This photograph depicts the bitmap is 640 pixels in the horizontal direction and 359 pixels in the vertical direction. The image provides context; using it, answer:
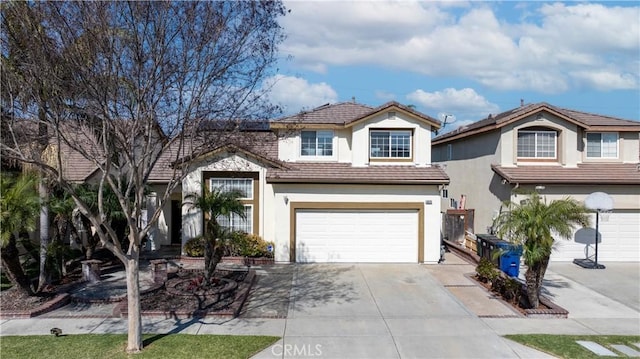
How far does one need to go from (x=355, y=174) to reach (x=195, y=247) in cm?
648

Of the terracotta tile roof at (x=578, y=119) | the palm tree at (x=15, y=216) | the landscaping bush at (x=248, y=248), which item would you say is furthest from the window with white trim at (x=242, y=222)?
the terracotta tile roof at (x=578, y=119)

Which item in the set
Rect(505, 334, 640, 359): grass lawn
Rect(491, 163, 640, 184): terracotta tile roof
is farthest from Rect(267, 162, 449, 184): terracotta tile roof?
Rect(505, 334, 640, 359): grass lawn

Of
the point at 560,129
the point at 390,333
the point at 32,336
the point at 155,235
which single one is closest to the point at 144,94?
the point at 32,336

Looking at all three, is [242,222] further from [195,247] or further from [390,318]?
[390,318]

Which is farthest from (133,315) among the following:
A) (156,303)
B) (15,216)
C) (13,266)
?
(13,266)

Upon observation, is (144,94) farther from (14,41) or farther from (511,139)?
(511,139)

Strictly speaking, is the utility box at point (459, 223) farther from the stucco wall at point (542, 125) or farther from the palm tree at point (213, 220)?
the palm tree at point (213, 220)

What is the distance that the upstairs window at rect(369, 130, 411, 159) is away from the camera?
1855cm

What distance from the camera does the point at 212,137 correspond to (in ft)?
32.7

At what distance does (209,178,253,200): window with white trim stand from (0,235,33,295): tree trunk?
7486 millimetres

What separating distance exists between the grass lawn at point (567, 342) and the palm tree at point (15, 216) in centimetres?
1122

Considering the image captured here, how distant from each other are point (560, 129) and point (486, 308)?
396 inches

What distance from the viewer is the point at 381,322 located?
1114 cm

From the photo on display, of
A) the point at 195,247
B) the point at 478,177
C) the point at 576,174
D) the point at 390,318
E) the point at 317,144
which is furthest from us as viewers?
the point at 478,177
